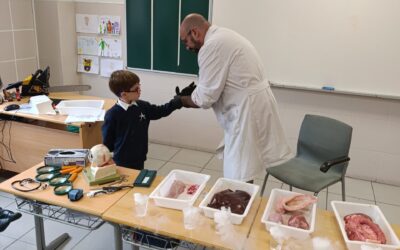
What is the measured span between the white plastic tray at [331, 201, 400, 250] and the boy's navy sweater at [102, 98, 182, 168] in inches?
46.9

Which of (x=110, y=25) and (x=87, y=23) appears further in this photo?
(x=87, y=23)

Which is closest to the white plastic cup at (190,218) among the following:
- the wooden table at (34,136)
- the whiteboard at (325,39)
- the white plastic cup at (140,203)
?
the white plastic cup at (140,203)

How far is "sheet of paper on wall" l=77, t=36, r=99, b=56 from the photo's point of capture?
4379 mm

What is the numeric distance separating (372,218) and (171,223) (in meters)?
0.88

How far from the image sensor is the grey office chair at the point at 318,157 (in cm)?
255

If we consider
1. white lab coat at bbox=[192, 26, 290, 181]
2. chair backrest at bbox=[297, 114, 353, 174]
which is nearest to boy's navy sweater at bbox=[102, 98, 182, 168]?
white lab coat at bbox=[192, 26, 290, 181]

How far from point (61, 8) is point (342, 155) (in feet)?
11.3

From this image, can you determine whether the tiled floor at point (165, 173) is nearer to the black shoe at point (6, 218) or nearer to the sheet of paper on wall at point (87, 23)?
the black shoe at point (6, 218)

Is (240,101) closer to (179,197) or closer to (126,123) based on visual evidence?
(126,123)

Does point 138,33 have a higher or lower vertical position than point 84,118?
higher

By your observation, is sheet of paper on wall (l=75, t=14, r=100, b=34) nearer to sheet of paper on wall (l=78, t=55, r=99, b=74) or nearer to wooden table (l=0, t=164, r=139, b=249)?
sheet of paper on wall (l=78, t=55, r=99, b=74)

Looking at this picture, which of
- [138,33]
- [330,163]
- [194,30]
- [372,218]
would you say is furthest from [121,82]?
[138,33]

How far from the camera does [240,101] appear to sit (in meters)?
2.30

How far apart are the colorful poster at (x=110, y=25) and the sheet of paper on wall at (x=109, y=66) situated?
321mm
